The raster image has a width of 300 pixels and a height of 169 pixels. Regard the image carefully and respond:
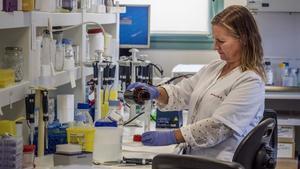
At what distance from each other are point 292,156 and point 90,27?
2.35m

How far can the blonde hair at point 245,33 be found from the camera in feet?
7.84

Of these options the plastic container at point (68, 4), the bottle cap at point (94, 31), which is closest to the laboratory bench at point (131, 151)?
the bottle cap at point (94, 31)

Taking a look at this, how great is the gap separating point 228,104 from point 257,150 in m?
0.24

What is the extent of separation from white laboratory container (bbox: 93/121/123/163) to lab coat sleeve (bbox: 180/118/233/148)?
28 cm

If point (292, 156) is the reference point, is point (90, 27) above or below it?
above

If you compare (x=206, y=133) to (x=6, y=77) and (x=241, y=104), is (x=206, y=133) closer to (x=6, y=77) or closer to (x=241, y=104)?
(x=241, y=104)

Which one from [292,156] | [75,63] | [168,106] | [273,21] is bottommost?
[292,156]

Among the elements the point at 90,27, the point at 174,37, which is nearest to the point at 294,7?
the point at 174,37

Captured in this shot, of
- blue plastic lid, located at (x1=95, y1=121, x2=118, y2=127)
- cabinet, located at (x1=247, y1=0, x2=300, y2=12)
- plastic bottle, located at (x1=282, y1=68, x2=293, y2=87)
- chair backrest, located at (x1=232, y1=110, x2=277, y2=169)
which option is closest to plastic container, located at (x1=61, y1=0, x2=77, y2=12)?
blue plastic lid, located at (x1=95, y1=121, x2=118, y2=127)

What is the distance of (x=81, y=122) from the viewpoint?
8.61ft

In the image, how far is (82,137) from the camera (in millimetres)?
2355

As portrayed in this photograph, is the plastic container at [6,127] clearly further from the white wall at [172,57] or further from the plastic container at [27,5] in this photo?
the white wall at [172,57]

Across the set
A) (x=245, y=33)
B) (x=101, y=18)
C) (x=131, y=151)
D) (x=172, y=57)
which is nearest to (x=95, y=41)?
(x=101, y=18)

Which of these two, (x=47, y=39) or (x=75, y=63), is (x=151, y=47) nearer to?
(x=75, y=63)
